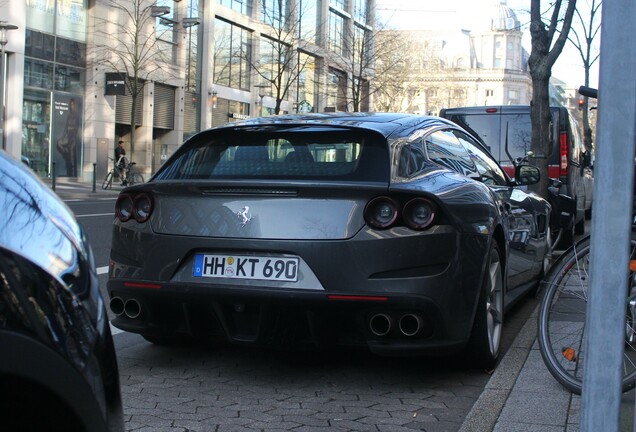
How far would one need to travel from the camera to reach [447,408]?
4.03 meters

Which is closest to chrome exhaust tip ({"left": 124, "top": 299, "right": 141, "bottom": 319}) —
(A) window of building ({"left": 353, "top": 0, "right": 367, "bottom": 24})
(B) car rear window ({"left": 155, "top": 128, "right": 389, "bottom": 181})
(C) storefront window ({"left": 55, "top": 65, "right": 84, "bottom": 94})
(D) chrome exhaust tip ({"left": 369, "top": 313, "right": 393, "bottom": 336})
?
(B) car rear window ({"left": 155, "top": 128, "right": 389, "bottom": 181})

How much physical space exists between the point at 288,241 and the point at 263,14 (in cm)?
4152

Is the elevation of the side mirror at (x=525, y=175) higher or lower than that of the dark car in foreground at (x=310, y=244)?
higher

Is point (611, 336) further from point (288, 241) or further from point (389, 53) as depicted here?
point (389, 53)

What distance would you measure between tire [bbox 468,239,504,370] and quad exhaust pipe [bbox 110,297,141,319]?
6.05ft

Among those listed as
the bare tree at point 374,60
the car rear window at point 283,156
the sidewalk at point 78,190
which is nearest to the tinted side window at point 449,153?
the car rear window at point 283,156

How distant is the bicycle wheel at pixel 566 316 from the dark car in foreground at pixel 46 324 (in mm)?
2968

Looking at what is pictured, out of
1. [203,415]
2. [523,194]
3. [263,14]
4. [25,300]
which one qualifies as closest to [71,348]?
[25,300]

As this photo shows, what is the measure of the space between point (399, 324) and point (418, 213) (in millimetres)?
561

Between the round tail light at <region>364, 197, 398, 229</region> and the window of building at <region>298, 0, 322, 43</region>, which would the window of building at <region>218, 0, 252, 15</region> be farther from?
the round tail light at <region>364, 197, 398, 229</region>

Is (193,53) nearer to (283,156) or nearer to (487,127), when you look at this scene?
(487,127)

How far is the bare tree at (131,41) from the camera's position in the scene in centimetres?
3136

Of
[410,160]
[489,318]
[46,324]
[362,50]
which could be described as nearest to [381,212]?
[410,160]

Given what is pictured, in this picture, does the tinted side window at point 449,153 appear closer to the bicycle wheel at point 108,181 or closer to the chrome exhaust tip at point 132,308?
the chrome exhaust tip at point 132,308
